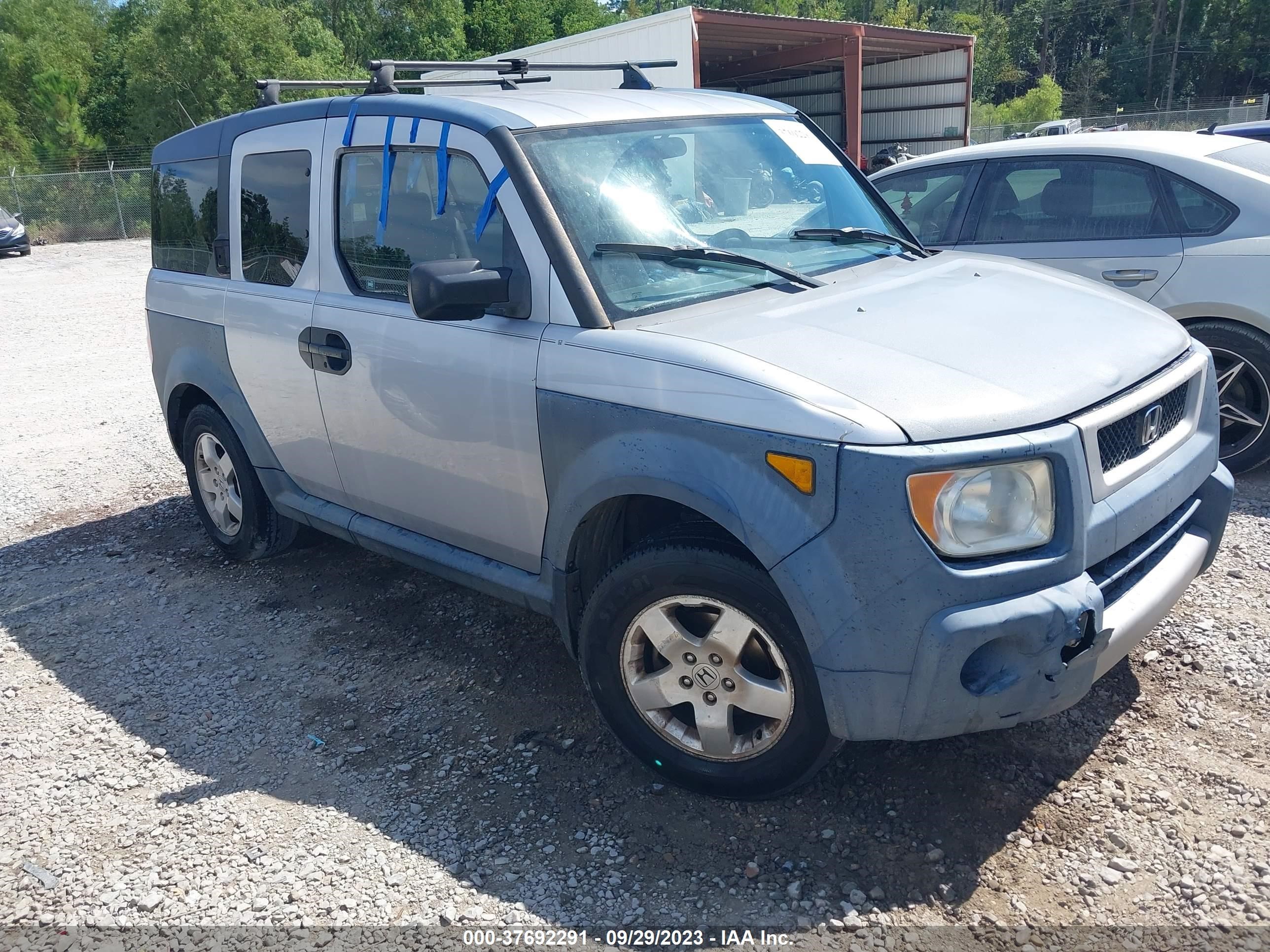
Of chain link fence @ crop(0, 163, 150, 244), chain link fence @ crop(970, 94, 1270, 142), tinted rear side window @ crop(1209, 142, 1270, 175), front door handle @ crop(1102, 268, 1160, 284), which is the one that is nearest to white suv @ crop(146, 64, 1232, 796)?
front door handle @ crop(1102, 268, 1160, 284)

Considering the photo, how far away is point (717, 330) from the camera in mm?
3012

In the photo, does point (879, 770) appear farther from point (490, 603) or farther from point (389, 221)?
point (389, 221)

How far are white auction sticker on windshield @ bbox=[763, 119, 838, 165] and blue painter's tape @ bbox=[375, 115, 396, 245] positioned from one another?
147 cm

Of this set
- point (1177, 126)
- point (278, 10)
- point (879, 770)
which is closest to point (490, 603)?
point (879, 770)

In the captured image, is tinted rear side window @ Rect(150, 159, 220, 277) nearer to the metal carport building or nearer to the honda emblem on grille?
the honda emblem on grille

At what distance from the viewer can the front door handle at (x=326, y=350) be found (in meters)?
3.94

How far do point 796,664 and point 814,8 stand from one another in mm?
79109

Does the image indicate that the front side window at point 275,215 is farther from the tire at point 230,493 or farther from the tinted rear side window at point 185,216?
the tire at point 230,493

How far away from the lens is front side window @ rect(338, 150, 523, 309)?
3.47 m

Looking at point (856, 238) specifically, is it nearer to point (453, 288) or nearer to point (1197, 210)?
point (453, 288)

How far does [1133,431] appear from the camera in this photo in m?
2.95


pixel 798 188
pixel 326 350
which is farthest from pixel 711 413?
pixel 326 350

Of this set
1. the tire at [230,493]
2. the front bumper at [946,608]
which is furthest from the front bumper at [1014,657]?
the tire at [230,493]

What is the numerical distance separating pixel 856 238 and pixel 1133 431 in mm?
1403
